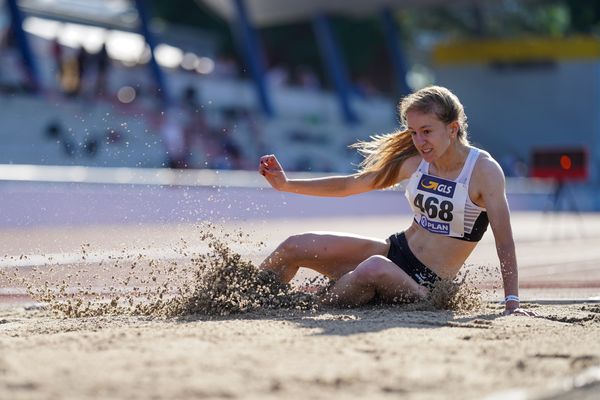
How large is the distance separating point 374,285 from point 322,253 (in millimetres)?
481

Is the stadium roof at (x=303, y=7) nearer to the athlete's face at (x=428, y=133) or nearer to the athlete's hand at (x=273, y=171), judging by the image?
the athlete's hand at (x=273, y=171)

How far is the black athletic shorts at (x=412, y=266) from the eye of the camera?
768cm

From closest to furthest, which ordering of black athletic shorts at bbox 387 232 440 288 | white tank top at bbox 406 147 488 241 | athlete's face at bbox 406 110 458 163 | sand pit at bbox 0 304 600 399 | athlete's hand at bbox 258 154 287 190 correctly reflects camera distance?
sand pit at bbox 0 304 600 399 < athlete's face at bbox 406 110 458 163 < white tank top at bbox 406 147 488 241 < black athletic shorts at bbox 387 232 440 288 < athlete's hand at bbox 258 154 287 190

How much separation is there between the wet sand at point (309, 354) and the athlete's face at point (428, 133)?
98cm

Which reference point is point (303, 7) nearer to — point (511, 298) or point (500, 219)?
point (500, 219)

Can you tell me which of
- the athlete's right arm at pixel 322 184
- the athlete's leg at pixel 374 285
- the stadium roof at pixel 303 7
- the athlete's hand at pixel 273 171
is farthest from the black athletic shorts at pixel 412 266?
the stadium roof at pixel 303 7

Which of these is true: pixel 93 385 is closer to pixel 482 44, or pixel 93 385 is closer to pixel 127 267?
pixel 127 267

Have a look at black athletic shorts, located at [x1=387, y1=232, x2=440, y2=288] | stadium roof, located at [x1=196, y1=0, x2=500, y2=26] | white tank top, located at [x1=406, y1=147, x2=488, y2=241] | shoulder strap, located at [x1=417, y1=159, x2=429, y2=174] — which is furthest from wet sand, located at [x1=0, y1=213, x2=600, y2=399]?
stadium roof, located at [x1=196, y1=0, x2=500, y2=26]

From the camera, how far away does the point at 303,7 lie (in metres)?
38.3

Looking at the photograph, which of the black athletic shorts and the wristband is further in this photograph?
the black athletic shorts

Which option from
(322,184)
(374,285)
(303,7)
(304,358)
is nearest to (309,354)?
(304,358)

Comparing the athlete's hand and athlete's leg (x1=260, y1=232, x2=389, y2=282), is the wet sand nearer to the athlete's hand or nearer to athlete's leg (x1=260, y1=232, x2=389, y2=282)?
athlete's leg (x1=260, y1=232, x2=389, y2=282)

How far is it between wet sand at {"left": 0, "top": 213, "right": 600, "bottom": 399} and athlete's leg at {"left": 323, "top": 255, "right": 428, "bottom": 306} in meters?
0.11

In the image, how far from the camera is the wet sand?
4602mm
